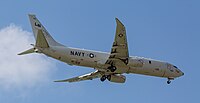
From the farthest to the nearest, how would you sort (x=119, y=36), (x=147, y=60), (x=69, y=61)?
(x=147, y=60) < (x=69, y=61) < (x=119, y=36)

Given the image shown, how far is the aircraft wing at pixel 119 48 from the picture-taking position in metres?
60.0

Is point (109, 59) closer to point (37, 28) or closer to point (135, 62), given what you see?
point (135, 62)

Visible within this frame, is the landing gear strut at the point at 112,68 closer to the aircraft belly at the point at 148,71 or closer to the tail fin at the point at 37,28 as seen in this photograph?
the aircraft belly at the point at 148,71

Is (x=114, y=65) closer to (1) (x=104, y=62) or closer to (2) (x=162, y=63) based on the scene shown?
(1) (x=104, y=62)

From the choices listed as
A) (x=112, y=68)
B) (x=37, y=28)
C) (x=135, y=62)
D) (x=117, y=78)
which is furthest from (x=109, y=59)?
(x=37, y=28)

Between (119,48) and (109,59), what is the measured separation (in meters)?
3.47

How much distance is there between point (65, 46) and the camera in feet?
219

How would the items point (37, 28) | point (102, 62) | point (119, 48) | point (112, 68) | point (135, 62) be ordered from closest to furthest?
point (119, 48) → point (102, 62) → point (135, 62) → point (112, 68) → point (37, 28)

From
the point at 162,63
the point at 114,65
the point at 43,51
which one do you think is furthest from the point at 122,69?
the point at 43,51

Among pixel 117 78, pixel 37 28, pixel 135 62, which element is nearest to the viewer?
pixel 135 62

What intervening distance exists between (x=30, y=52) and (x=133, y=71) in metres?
13.9


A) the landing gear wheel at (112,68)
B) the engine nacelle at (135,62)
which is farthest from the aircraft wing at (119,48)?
the landing gear wheel at (112,68)

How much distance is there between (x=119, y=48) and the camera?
208 feet

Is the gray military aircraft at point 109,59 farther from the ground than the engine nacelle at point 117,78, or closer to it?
farther from the ground
